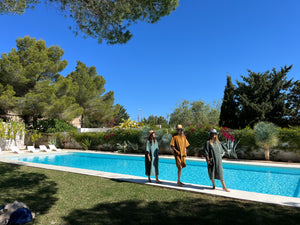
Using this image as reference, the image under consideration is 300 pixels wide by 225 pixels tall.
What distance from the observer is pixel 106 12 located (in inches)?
270

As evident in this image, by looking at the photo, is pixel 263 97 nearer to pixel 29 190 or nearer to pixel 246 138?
pixel 246 138

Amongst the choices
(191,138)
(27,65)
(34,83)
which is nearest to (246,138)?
(191,138)

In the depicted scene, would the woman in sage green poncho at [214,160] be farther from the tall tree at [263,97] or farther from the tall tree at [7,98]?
the tall tree at [7,98]

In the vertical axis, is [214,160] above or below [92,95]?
below

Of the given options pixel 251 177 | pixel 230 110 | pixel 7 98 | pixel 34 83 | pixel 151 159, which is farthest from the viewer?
pixel 230 110

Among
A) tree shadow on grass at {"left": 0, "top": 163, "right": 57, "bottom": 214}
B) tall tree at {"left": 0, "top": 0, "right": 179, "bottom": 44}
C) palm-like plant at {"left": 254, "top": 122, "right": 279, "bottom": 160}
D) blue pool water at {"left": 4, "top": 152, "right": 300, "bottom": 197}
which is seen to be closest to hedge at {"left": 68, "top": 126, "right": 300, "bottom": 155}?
palm-like plant at {"left": 254, "top": 122, "right": 279, "bottom": 160}

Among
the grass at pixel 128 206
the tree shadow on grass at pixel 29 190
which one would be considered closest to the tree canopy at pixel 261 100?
the grass at pixel 128 206

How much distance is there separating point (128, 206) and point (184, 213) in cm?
111

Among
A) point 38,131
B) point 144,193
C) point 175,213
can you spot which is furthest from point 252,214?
point 38,131

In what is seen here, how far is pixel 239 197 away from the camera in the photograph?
432cm

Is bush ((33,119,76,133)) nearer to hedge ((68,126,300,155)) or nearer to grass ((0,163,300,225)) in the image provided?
hedge ((68,126,300,155))

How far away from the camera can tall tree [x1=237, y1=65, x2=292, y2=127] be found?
21531mm

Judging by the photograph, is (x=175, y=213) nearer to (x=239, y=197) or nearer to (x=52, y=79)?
(x=239, y=197)

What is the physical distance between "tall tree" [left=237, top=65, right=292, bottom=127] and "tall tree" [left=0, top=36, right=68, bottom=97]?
21605 millimetres
